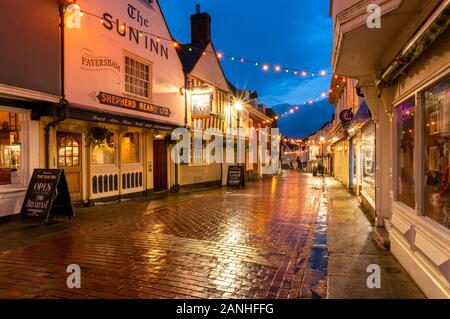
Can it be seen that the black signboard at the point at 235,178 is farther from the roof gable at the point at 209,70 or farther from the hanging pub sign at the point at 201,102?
the roof gable at the point at 209,70

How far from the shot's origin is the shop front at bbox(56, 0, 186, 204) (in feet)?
32.4

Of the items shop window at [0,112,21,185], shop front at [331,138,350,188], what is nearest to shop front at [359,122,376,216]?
shop front at [331,138,350,188]

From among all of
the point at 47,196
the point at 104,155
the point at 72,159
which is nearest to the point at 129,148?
the point at 104,155

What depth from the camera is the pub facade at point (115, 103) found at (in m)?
9.73

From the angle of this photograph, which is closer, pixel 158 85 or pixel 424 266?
pixel 424 266

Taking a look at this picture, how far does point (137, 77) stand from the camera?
1283cm

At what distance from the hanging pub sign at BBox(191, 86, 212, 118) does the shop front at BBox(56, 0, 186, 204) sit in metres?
0.75

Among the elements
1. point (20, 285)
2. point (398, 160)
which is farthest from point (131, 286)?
point (398, 160)

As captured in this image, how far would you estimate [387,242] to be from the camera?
614 centimetres

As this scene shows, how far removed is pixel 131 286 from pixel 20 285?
144 cm

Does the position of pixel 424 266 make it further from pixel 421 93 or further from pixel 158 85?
pixel 158 85

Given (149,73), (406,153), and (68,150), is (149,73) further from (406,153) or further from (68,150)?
(406,153)

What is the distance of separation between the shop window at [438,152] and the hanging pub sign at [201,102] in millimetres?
11906
